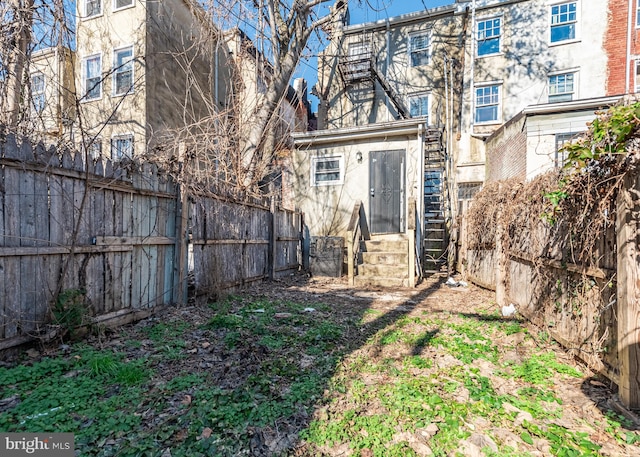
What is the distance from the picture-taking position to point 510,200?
15.5 feet

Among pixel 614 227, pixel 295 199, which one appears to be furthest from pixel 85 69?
pixel 614 227

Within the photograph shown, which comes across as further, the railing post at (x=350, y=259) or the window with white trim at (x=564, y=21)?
the window with white trim at (x=564, y=21)

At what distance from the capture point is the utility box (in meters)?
7.85

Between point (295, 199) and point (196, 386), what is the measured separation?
25.0ft

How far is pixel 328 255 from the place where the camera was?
25.8 ft

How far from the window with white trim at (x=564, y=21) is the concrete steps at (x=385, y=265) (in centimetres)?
1215

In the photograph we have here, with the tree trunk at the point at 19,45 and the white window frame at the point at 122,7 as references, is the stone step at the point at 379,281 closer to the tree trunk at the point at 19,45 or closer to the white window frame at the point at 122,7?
the tree trunk at the point at 19,45

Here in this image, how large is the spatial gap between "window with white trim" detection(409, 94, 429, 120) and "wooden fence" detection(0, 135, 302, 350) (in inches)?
470

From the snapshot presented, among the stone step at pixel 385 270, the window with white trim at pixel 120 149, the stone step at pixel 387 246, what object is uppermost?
the window with white trim at pixel 120 149

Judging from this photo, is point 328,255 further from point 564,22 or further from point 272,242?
point 564,22

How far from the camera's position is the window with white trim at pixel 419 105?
14203mm

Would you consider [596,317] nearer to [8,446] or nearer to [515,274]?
[515,274]

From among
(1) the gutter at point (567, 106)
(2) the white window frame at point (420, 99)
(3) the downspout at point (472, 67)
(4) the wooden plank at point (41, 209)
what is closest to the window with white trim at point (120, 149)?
(4) the wooden plank at point (41, 209)

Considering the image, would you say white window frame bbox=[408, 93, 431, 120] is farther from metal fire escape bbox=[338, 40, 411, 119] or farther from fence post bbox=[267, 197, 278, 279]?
fence post bbox=[267, 197, 278, 279]
